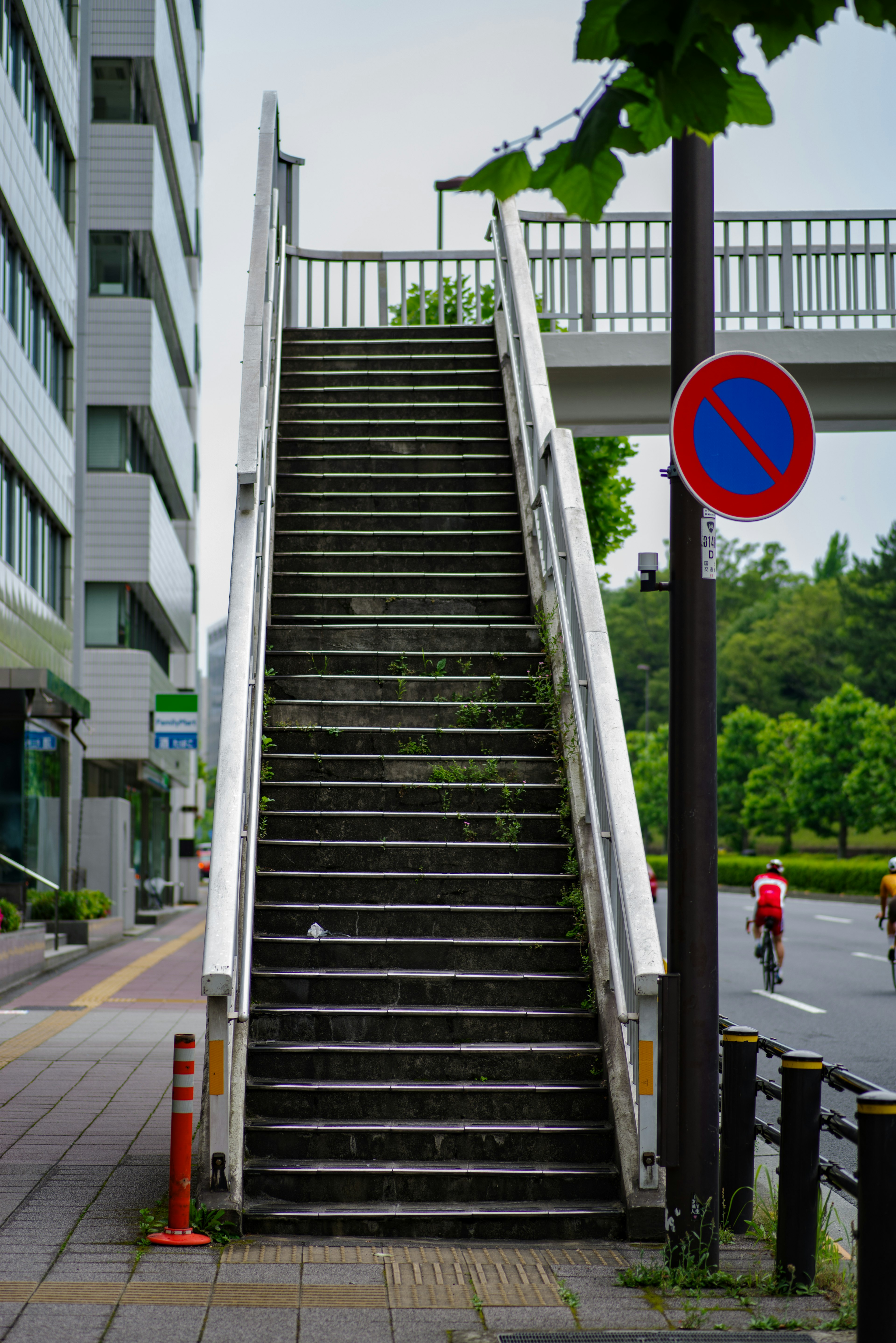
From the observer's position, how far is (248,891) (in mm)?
6809

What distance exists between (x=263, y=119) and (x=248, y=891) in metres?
11.1

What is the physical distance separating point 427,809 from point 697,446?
11.6 ft

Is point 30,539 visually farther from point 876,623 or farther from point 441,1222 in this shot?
point 876,623

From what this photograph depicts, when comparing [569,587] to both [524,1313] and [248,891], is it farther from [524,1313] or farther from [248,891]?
[524,1313]

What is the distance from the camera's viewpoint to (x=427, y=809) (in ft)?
27.7

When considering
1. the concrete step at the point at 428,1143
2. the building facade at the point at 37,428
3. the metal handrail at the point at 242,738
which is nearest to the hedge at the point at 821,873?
the building facade at the point at 37,428

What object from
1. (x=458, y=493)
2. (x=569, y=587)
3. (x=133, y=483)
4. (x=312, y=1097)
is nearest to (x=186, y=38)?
(x=133, y=483)

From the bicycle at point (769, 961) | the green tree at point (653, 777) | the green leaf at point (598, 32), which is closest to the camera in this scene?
the green leaf at point (598, 32)

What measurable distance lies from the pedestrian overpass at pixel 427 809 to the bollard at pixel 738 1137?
1.03 ft

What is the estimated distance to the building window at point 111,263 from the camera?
107 ft

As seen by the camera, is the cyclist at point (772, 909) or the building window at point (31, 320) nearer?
the cyclist at point (772, 909)

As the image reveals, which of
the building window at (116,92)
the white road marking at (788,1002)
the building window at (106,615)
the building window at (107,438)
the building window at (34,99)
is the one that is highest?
the building window at (116,92)

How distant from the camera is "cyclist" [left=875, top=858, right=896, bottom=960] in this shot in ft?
55.1

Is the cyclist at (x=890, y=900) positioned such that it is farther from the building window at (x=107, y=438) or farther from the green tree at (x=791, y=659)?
the green tree at (x=791, y=659)
